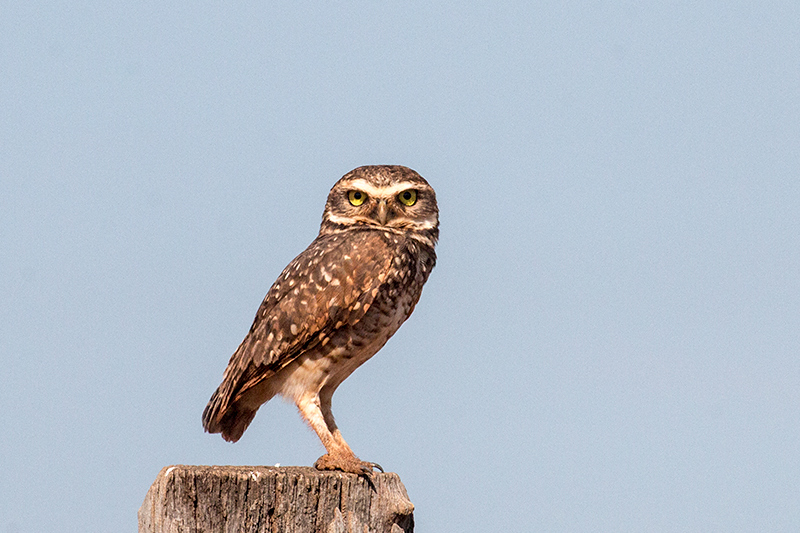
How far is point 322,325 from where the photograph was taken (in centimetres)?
639

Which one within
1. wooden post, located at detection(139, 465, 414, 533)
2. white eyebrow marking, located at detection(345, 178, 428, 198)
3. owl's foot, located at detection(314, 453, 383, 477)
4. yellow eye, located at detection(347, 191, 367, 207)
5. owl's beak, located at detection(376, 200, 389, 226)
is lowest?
owl's foot, located at detection(314, 453, 383, 477)

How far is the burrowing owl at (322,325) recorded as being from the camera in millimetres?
6410

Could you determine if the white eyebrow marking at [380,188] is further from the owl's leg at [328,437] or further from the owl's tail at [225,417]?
the owl's tail at [225,417]

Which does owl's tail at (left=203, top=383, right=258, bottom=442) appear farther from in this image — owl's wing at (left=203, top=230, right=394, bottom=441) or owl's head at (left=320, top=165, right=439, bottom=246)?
owl's head at (left=320, top=165, right=439, bottom=246)

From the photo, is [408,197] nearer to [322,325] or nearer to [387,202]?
[387,202]

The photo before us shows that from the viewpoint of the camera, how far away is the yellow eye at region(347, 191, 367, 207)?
7.25m

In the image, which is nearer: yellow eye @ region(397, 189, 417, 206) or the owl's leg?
the owl's leg

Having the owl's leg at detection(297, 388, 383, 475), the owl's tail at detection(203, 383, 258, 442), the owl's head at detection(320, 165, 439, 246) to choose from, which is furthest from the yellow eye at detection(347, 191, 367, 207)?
the owl's tail at detection(203, 383, 258, 442)

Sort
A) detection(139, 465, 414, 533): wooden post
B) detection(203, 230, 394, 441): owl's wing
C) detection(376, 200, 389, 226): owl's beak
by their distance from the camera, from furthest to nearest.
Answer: detection(376, 200, 389, 226): owl's beak → detection(203, 230, 394, 441): owl's wing → detection(139, 465, 414, 533): wooden post

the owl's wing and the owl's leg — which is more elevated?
the owl's wing

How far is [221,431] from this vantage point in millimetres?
6648

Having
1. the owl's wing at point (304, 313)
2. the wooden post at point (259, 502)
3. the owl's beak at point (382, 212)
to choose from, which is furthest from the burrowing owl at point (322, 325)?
the wooden post at point (259, 502)

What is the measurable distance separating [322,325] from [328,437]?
28.9 inches

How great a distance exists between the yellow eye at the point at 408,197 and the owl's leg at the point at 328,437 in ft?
5.09
